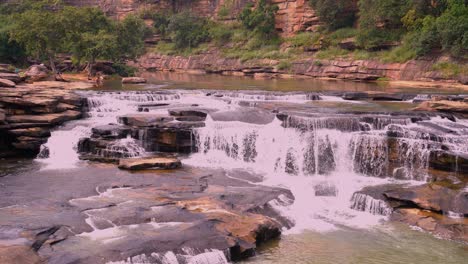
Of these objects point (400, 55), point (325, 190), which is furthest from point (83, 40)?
point (325, 190)

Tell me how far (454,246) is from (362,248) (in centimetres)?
216

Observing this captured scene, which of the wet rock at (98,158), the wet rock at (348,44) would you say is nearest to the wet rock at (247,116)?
the wet rock at (98,158)

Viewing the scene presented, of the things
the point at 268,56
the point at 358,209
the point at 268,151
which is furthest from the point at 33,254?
the point at 268,56

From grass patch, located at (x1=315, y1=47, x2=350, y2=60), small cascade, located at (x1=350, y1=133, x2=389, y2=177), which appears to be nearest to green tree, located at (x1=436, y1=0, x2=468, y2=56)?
grass patch, located at (x1=315, y1=47, x2=350, y2=60)

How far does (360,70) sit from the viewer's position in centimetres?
3878

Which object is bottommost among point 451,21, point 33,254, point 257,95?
point 33,254

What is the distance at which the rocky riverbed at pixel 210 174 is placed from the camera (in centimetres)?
1013

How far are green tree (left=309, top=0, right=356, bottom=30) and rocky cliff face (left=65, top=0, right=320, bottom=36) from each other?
256cm

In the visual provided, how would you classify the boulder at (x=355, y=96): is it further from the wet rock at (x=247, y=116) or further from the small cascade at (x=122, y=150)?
the small cascade at (x=122, y=150)

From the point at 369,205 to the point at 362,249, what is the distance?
9.28 feet

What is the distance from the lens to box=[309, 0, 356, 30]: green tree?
152ft

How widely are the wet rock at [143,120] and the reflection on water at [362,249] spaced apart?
8.64 meters

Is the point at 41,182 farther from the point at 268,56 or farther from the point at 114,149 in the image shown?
the point at 268,56

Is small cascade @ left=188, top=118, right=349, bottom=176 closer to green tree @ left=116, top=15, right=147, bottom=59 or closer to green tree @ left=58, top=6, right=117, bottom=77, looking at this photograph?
green tree @ left=58, top=6, right=117, bottom=77
